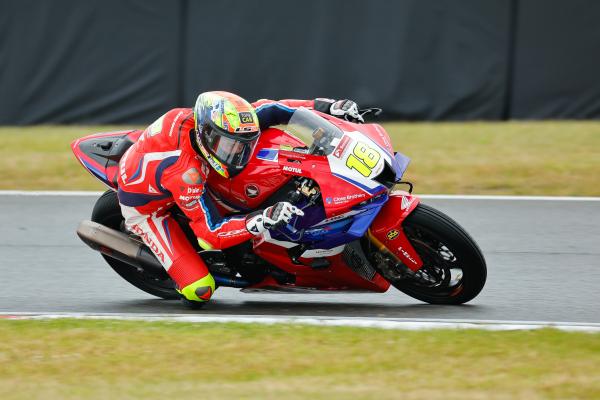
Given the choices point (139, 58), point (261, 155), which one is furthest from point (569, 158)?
point (261, 155)

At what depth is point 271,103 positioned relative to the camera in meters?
6.00

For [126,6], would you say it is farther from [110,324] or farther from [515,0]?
[110,324]

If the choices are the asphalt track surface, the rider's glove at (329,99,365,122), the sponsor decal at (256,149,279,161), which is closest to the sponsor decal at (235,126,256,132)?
the sponsor decal at (256,149,279,161)

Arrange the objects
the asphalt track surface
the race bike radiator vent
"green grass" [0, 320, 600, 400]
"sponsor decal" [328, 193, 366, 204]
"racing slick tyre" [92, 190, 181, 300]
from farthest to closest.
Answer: "racing slick tyre" [92, 190, 181, 300], the asphalt track surface, the race bike radiator vent, "sponsor decal" [328, 193, 366, 204], "green grass" [0, 320, 600, 400]

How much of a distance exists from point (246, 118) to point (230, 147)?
0.17 m

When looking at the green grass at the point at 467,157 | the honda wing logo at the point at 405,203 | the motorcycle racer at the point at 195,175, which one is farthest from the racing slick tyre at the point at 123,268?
the green grass at the point at 467,157

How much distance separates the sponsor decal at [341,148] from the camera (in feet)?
18.1

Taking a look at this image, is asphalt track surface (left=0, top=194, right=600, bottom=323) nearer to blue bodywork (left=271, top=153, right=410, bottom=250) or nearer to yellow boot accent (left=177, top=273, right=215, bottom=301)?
yellow boot accent (left=177, top=273, right=215, bottom=301)

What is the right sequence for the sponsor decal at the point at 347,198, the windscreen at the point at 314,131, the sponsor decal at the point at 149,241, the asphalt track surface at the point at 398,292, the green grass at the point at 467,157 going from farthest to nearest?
the green grass at the point at 467,157
the asphalt track surface at the point at 398,292
the sponsor decal at the point at 149,241
the windscreen at the point at 314,131
the sponsor decal at the point at 347,198

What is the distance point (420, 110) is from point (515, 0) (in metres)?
1.61

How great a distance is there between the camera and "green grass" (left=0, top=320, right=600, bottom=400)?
4398mm

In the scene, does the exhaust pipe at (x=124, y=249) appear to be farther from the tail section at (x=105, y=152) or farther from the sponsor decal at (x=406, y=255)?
the sponsor decal at (x=406, y=255)

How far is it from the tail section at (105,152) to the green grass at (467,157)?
358 cm

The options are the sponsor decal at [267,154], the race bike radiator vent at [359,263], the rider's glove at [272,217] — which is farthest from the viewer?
the race bike radiator vent at [359,263]
